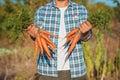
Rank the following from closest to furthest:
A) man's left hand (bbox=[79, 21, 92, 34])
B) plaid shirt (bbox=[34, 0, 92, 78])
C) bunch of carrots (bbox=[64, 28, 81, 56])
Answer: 1. man's left hand (bbox=[79, 21, 92, 34])
2. bunch of carrots (bbox=[64, 28, 81, 56])
3. plaid shirt (bbox=[34, 0, 92, 78])

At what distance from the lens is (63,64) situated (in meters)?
4.13

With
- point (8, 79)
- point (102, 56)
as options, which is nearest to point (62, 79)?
point (102, 56)

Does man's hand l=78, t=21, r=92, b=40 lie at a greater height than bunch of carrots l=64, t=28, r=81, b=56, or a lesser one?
greater

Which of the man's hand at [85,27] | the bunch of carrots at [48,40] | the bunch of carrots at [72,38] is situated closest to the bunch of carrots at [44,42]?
the bunch of carrots at [48,40]

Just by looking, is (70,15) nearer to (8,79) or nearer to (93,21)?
(93,21)

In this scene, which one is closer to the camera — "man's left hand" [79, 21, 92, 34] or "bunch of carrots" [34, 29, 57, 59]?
"man's left hand" [79, 21, 92, 34]

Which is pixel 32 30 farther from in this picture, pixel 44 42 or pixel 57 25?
pixel 57 25

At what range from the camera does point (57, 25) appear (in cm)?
419

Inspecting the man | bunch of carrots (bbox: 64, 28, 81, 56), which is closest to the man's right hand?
the man

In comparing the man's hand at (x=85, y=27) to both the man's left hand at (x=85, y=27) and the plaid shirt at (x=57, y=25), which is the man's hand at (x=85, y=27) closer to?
the man's left hand at (x=85, y=27)

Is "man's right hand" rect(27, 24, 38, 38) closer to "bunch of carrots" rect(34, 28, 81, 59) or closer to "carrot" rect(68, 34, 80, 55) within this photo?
"bunch of carrots" rect(34, 28, 81, 59)

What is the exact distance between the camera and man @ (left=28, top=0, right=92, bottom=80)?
413 centimetres

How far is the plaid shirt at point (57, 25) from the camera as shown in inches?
165

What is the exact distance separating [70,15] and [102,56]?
9.92ft
